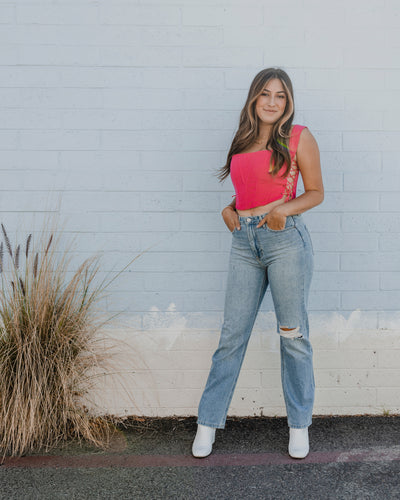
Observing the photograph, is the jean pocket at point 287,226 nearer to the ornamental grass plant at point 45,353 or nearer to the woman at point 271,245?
the woman at point 271,245

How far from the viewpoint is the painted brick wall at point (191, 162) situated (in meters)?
2.73

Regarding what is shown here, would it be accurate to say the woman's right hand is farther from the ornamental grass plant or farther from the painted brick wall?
the ornamental grass plant

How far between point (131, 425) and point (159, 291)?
78 centimetres

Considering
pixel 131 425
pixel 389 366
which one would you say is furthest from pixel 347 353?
pixel 131 425

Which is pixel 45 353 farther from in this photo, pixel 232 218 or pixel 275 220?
pixel 275 220

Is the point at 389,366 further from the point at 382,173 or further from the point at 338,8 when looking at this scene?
the point at 338,8

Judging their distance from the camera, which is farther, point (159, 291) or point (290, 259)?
point (159, 291)

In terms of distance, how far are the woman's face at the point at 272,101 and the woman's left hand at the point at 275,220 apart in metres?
0.47

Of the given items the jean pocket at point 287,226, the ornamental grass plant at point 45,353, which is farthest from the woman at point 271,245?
the ornamental grass plant at point 45,353

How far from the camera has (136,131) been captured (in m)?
2.77

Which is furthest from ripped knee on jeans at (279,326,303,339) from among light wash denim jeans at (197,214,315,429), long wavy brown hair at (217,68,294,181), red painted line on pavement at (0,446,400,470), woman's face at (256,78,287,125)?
woman's face at (256,78,287,125)

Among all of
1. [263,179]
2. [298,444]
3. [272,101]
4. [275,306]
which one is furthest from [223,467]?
[272,101]

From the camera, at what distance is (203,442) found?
7.88 feet

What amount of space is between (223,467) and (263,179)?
138cm
